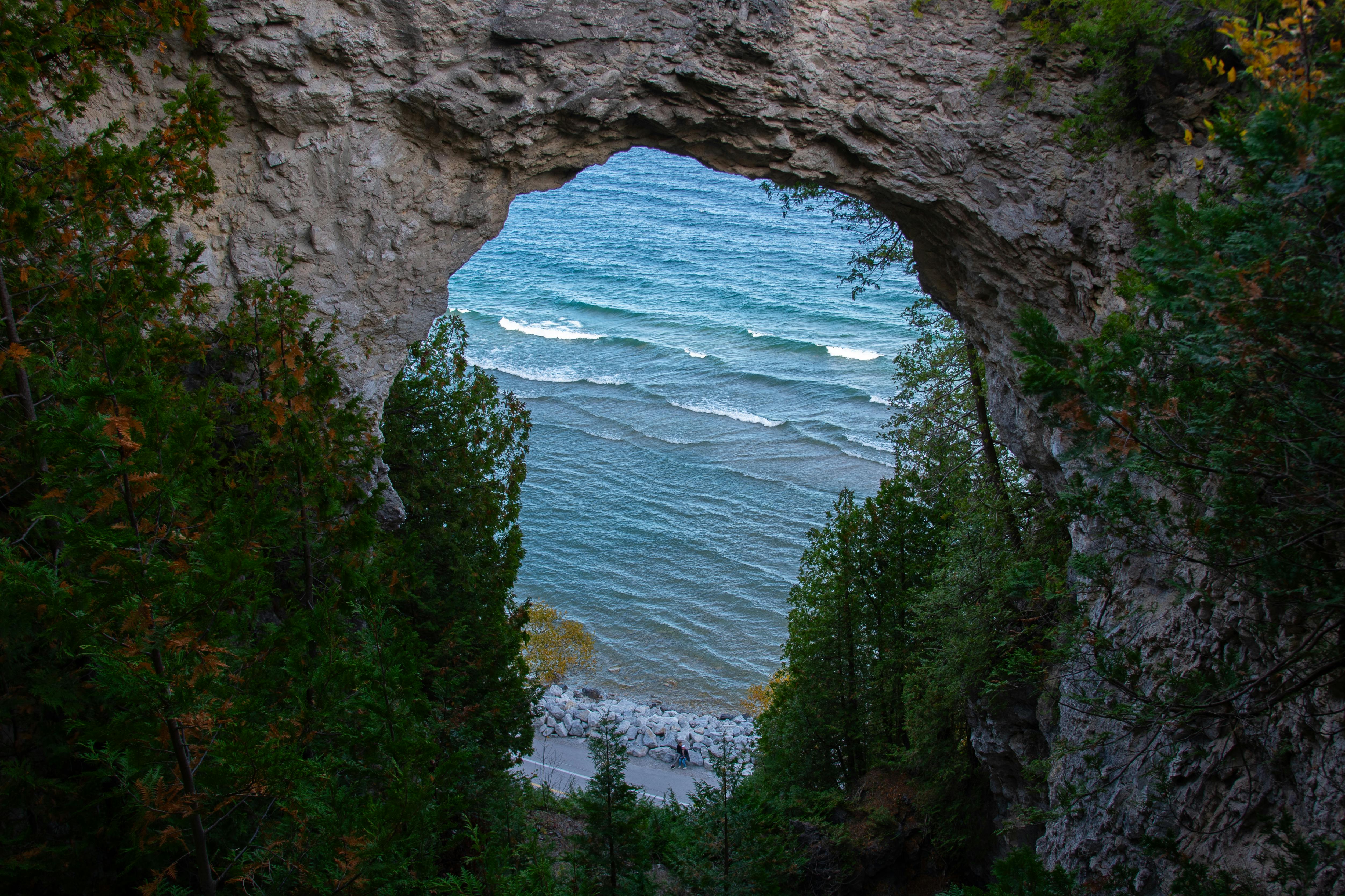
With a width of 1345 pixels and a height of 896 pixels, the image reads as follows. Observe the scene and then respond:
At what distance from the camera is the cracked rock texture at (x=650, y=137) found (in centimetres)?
763

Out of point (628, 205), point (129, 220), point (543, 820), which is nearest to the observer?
point (129, 220)

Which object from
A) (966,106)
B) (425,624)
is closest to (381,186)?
(425,624)

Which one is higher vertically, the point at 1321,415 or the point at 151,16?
the point at 151,16

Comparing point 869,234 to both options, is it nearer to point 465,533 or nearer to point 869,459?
point 465,533

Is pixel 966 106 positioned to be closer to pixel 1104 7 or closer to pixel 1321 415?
pixel 1104 7

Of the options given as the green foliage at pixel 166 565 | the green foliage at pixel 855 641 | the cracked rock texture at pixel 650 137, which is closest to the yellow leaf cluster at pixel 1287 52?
the cracked rock texture at pixel 650 137

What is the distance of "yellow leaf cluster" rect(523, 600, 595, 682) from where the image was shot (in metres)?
21.9

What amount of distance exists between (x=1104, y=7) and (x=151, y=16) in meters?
8.60

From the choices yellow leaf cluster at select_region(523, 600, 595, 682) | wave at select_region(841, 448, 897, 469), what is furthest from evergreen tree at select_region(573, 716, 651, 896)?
wave at select_region(841, 448, 897, 469)

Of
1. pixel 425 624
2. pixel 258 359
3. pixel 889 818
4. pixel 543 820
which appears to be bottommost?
pixel 543 820

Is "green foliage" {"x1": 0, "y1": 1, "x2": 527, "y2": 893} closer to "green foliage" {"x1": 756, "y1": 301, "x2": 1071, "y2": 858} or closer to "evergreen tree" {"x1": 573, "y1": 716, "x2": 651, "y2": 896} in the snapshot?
"evergreen tree" {"x1": 573, "y1": 716, "x2": 651, "y2": 896}

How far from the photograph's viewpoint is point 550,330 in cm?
3956

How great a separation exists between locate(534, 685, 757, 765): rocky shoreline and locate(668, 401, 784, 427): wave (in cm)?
1280

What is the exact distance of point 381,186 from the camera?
833cm
